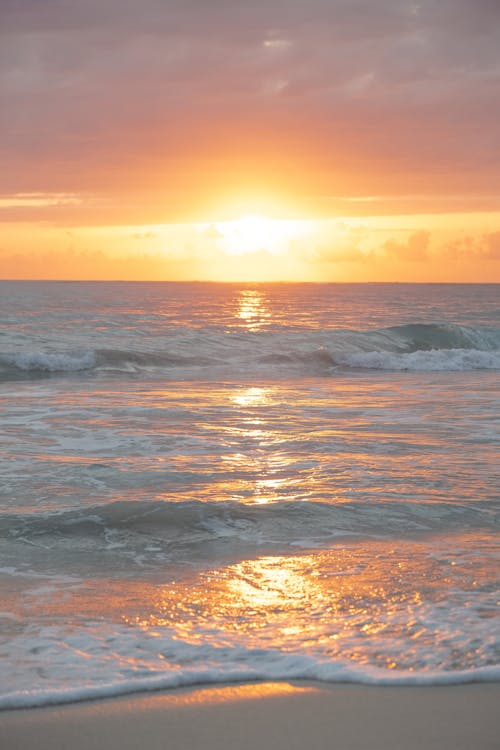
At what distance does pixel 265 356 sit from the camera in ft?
90.2

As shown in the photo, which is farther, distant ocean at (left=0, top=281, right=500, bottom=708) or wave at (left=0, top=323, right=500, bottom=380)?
wave at (left=0, top=323, right=500, bottom=380)

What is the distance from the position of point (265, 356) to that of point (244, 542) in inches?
824

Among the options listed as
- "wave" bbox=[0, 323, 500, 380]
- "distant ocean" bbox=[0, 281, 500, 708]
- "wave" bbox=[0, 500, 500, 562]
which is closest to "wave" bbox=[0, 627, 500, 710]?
"distant ocean" bbox=[0, 281, 500, 708]

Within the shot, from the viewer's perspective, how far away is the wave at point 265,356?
23.9 meters

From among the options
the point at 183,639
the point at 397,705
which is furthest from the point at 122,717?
the point at 397,705

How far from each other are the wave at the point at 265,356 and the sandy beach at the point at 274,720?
58.4 feet

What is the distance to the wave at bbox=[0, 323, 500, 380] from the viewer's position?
23.9 meters

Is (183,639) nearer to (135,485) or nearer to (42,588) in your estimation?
(42,588)

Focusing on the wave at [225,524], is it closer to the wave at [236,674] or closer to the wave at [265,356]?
the wave at [236,674]

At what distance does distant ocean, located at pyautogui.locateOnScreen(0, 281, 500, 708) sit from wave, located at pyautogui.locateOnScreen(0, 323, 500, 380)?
7034 millimetres

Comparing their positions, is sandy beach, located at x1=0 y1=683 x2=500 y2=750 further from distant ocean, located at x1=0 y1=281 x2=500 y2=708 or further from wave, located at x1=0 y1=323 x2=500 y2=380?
wave, located at x1=0 y1=323 x2=500 y2=380

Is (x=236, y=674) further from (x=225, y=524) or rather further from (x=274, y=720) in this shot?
(x=225, y=524)

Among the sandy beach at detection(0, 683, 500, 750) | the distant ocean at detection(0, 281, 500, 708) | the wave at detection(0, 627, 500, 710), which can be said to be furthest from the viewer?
the distant ocean at detection(0, 281, 500, 708)

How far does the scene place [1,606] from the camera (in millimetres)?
5082
